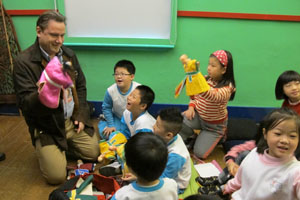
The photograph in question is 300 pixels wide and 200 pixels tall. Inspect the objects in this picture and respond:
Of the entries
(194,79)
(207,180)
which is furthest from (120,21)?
(207,180)

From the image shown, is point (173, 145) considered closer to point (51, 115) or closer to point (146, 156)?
point (146, 156)

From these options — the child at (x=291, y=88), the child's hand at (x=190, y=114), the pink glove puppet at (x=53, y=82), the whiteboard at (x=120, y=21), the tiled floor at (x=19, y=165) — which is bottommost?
the tiled floor at (x=19, y=165)

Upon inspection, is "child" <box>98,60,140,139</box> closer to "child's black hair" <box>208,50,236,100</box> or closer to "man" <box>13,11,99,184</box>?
"man" <box>13,11,99,184</box>

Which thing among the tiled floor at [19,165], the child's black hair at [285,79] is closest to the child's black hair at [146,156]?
the tiled floor at [19,165]

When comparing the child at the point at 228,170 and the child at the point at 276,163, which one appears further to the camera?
the child at the point at 228,170

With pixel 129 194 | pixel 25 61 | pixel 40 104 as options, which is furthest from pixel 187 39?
pixel 129 194

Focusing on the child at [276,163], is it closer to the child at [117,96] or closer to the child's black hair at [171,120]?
the child's black hair at [171,120]

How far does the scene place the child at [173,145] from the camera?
175cm

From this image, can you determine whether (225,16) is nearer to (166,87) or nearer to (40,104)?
(166,87)

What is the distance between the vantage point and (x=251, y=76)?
2.98 meters

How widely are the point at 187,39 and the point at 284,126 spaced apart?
1722mm

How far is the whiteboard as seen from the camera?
8.99 feet

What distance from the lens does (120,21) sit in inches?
110

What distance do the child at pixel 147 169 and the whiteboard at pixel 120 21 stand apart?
1733mm
